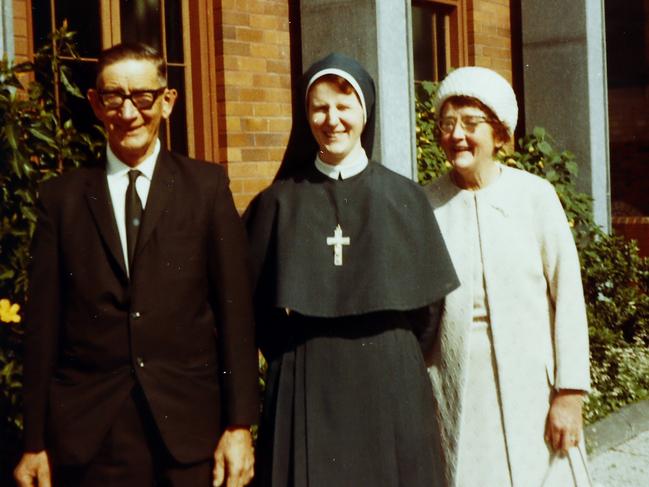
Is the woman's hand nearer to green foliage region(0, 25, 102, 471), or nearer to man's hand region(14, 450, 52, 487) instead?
man's hand region(14, 450, 52, 487)

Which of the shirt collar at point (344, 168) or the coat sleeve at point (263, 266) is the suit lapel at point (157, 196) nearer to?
the coat sleeve at point (263, 266)

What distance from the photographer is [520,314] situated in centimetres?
337

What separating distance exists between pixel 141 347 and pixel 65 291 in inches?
11.1

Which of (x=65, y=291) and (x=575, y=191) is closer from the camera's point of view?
(x=65, y=291)

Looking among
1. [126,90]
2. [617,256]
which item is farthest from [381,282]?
[617,256]

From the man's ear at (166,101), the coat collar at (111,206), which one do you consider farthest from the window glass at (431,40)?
the coat collar at (111,206)

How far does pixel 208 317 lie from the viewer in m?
2.97

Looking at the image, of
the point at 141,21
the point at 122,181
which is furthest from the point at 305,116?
the point at 141,21

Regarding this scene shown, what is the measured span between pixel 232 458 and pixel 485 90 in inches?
56.4

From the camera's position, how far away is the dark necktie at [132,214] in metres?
2.88

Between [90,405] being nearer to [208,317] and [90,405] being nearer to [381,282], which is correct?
[208,317]

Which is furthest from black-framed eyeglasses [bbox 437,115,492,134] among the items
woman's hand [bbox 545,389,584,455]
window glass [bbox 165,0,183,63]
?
window glass [bbox 165,0,183,63]

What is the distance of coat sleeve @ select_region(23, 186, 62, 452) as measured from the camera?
2.87 m

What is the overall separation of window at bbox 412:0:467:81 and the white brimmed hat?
4.79 m
